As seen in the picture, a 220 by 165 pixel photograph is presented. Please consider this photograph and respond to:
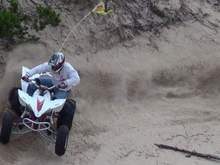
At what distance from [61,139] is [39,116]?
49 cm

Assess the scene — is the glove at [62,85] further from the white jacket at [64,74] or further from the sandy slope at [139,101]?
the sandy slope at [139,101]

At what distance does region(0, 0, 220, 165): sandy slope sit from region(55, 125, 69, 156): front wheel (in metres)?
0.38

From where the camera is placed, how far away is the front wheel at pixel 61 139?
10.0m

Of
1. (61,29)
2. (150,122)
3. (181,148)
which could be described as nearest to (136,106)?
(150,122)

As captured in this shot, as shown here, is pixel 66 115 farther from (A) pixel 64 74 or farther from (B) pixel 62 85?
(A) pixel 64 74

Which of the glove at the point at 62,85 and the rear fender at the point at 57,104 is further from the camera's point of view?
the glove at the point at 62,85

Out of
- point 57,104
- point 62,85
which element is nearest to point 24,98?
point 57,104

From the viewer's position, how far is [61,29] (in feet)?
41.7

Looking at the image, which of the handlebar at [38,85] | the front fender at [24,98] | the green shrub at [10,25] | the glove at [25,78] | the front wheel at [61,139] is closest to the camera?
the front wheel at [61,139]

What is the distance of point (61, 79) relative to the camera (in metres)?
10.8

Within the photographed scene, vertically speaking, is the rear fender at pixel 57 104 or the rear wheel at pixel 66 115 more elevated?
the rear fender at pixel 57 104

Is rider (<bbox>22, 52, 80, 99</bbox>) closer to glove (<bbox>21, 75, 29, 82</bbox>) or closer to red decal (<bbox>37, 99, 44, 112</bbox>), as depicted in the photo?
glove (<bbox>21, 75, 29, 82</bbox>)

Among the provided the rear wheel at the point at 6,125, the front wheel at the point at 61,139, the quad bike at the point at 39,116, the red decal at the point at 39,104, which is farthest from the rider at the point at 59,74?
the front wheel at the point at 61,139

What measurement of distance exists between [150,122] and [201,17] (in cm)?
313
